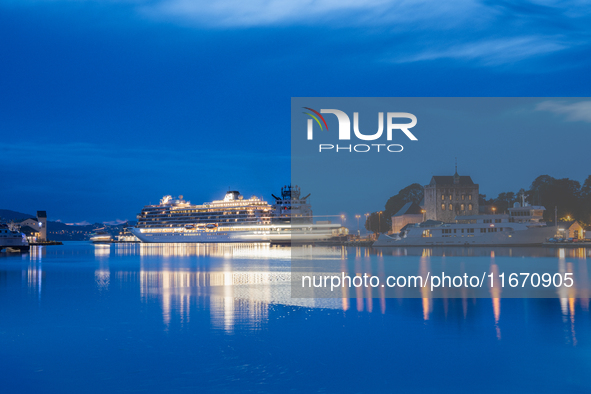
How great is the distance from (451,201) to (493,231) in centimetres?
1371

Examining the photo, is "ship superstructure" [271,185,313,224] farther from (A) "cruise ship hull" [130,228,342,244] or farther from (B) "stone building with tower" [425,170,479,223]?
(B) "stone building with tower" [425,170,479,223]

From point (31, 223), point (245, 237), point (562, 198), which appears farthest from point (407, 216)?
point (31, 223)

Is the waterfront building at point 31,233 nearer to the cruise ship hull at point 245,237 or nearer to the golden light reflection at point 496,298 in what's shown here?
the cruise ship hull at point 245,237

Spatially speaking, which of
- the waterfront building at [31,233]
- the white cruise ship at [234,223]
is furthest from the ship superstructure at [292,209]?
the waterfront building at [31,233]

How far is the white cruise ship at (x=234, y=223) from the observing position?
86.2 meters

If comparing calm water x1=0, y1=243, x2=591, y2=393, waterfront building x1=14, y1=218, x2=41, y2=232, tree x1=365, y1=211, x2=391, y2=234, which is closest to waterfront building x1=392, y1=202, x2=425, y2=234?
tree x1=365, y1=211, x2=391, y2=234

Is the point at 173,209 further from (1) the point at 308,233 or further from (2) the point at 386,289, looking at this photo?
(2) the point at 386,289

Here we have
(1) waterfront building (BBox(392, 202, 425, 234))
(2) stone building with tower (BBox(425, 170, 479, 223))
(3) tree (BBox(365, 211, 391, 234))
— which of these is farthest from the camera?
(3) tree (BBox(365, 211, 391, 234))

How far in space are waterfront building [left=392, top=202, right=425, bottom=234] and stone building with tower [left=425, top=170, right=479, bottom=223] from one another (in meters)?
3.72

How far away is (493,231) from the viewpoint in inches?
2234

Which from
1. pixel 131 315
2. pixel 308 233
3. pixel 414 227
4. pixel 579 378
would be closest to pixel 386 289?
pixel 131 315

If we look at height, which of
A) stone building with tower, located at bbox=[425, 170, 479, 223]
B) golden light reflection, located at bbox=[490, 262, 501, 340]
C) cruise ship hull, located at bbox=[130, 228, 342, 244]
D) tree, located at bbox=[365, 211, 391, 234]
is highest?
stone building with tower, located at bbox=[425, 170, 479, 223]

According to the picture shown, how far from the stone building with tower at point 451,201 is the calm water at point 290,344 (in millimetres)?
53494

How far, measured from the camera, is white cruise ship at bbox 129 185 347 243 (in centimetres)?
8619
